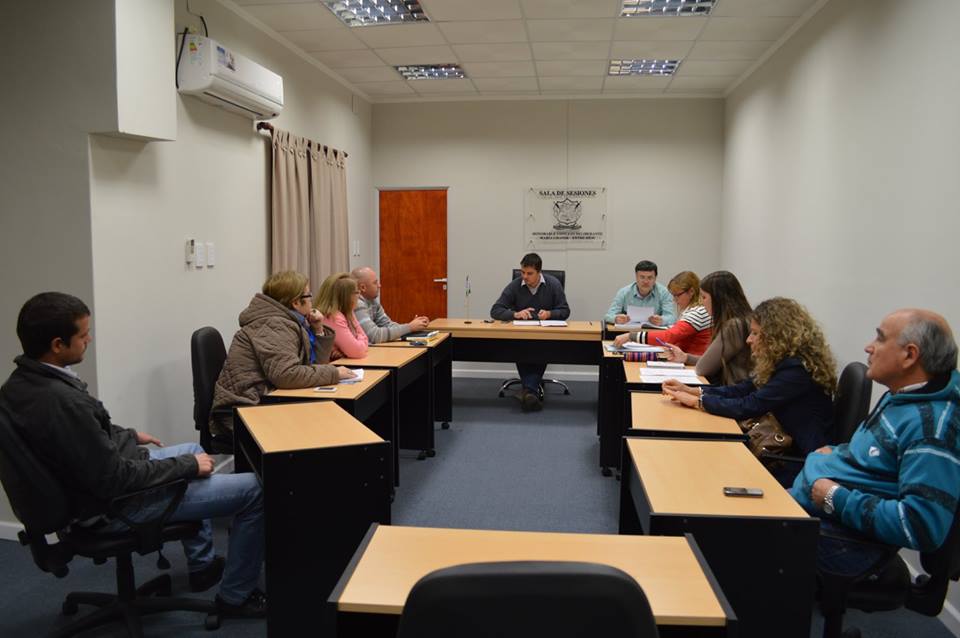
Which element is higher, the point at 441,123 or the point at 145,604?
the point at 441,123

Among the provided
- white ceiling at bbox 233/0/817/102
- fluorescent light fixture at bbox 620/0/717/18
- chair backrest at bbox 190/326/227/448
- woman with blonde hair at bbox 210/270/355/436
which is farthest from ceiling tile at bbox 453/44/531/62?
chair backrest at bbox 190/326/227/448

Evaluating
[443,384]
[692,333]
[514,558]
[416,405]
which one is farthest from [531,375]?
[514,558]

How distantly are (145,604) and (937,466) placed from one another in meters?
2.61

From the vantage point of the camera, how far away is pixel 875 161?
3486 millimetres

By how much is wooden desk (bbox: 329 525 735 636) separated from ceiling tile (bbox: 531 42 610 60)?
14.7 feet

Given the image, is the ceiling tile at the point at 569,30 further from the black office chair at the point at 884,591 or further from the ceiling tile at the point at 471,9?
the black office chair at the point at 884,591

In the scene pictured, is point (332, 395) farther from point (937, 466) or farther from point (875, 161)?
point (875, 161)

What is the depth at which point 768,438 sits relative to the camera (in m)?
2.73

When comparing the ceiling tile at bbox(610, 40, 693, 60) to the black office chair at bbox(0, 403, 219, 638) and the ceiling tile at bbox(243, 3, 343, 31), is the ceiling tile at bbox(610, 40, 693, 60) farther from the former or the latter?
the black office chair at bbox(0, 403, 219, 638)

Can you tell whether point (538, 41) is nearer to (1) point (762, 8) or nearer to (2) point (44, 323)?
(1) point (762, 8)

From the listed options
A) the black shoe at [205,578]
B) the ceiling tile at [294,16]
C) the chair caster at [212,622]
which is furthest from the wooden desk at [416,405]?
the ceiling tile at [294,16]

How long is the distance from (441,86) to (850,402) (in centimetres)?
517

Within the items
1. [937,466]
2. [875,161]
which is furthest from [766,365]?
[875,161]

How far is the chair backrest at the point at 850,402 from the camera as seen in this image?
2627 mm
